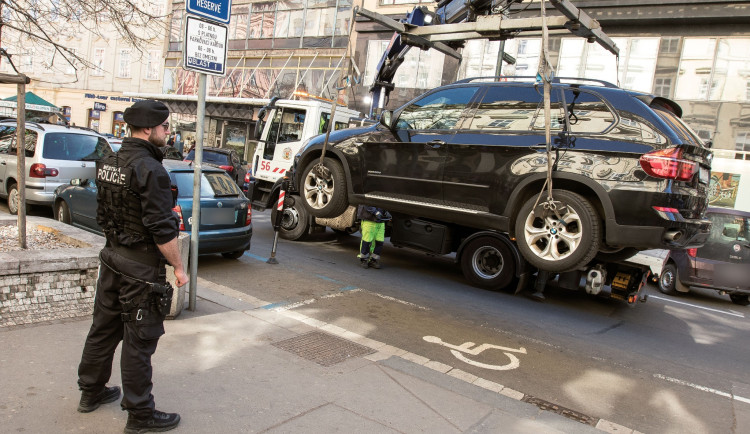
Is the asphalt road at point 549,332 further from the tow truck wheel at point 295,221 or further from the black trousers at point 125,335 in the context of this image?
the black trousers at point 125,335

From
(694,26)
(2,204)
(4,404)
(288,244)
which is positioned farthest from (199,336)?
(694,26)

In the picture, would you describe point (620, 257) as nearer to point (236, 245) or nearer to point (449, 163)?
point (449, 163)

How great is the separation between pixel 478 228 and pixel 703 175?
10.1 feet

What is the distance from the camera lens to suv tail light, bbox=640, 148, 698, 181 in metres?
4.79

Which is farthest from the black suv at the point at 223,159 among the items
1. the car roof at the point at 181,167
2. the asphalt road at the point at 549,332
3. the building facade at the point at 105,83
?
the building facade at the point at 105,83

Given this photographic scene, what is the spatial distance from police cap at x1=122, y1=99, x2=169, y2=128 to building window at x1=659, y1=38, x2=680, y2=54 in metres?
18.9

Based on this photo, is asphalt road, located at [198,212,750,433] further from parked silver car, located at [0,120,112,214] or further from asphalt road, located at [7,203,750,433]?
parked silver car, located at [0,120,112,214]

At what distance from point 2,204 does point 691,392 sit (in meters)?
12.6

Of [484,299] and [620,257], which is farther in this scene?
[484,299]

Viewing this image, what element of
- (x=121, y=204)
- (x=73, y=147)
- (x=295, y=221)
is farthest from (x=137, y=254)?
(x=73, y=147)

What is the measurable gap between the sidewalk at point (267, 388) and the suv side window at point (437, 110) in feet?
9.11

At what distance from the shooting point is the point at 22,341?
4.13 meters

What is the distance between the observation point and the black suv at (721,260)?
940 centimetres

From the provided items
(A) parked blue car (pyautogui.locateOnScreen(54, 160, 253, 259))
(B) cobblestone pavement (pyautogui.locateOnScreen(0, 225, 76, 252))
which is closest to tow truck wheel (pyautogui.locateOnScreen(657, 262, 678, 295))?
(A) parked blue car (pyautogui.locateOnScreen(54, 160, 253, 259))
